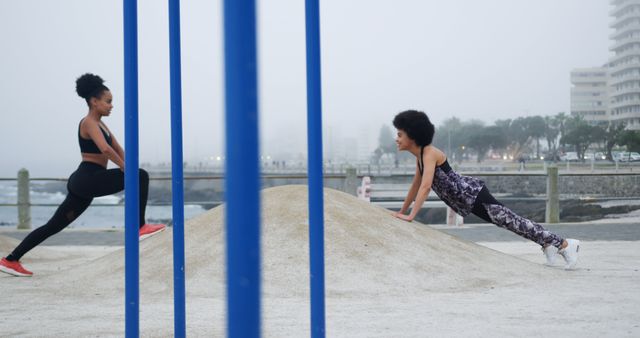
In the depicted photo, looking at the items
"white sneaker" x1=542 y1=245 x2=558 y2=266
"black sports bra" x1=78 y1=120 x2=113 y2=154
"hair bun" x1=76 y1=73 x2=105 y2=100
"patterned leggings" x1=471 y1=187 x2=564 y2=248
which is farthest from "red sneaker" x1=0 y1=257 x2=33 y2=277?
"white sneaker" x1=542 y1=245 x2=558 y2=266

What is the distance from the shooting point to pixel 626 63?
9188 centimetres

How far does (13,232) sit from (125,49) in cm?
1068

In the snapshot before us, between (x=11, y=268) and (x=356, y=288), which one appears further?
(x=11, y=268)

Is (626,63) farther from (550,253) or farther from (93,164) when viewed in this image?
(93,164)

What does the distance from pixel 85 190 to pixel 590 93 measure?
12376cm

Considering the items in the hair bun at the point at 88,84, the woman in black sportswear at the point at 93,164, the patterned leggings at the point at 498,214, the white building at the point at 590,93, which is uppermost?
the white building at the point at 590,93

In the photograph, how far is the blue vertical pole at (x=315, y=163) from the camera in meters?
1.98

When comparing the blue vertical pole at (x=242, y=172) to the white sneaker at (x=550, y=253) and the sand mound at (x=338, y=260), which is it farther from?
the white sneaker at (x=550, y=253)

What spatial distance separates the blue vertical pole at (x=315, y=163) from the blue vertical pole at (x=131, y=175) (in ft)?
2.69

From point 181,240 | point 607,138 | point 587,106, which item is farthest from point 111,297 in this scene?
point 587,106

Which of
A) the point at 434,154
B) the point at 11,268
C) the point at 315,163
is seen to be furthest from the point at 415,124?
the point at 11,268

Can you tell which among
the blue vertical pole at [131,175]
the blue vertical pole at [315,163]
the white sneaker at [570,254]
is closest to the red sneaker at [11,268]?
the blue vertical pole at [131,175]

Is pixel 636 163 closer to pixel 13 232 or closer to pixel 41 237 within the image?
pixel 13 232

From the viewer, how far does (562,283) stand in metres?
4.96
